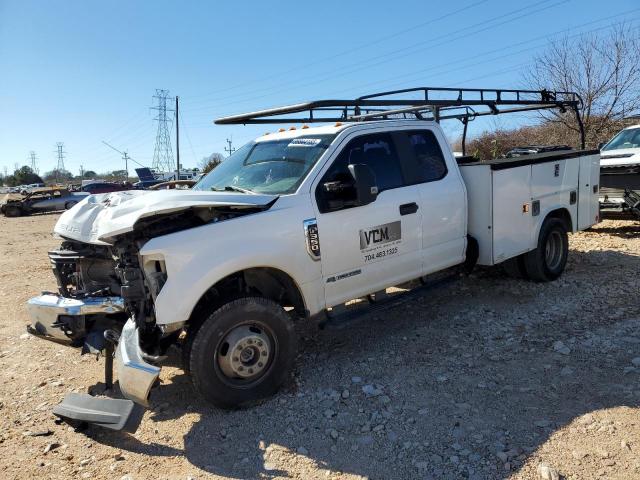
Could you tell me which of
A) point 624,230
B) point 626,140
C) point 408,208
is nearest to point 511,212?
point 408,208

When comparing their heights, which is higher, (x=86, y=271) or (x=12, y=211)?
(x=86, y=271)

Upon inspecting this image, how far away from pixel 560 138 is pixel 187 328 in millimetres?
22422

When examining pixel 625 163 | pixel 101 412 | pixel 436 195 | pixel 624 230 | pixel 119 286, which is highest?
pixel 625 163

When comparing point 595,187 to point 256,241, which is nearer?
point 256,241

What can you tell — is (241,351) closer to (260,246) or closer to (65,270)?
(260,246)

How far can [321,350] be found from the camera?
4.98 metres

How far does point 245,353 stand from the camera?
12.7 feet

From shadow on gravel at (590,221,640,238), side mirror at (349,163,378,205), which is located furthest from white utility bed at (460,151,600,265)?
shadow on gravel at (590,221,640,238)

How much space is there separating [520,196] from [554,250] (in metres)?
1.32

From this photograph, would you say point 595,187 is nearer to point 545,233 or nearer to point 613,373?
point 545,233

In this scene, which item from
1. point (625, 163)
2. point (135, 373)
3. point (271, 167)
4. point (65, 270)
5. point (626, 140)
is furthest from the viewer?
point (626, 140)

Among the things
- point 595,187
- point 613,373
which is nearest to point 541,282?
point 595,187

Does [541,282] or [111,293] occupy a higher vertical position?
[111,293]

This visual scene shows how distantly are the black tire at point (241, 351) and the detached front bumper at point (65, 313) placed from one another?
28.4 inches
